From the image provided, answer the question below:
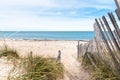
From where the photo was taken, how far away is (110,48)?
5.35 metres

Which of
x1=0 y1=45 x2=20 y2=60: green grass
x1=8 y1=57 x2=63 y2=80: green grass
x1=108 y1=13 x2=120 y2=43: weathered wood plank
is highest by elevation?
x1=108 y1=13 x2=120 y2=43: weathered wood plank

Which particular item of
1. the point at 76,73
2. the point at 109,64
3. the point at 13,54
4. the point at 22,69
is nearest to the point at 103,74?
the point at 109,64

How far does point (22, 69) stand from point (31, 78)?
43cm

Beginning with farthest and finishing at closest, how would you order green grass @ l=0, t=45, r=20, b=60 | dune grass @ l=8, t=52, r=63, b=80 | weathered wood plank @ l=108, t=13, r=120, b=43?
1. green grass @ l=0, t=45, r=20, b=60
2. dune grass @ l=8, t=52, r=63, b=80
3. weathered wood plank @ l=108, t=13, r=120, b=43

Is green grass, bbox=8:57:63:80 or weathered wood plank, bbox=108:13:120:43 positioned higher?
weathered wood plank, bbox=108:13:120:43

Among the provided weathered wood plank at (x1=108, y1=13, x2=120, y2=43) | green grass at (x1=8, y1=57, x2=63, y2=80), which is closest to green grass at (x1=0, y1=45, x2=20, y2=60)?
green grass at (x1=8, y1=57, x2=63, y2=80)

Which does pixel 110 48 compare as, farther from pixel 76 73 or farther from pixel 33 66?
pixel 76 73

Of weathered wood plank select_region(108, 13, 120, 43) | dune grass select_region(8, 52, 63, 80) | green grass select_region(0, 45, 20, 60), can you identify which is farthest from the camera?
green grass select_region(0, 45, 20, 60)

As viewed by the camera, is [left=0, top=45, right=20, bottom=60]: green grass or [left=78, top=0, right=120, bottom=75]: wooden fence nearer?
[left=78, top=0, right=120, bottom=75]: wooden fence

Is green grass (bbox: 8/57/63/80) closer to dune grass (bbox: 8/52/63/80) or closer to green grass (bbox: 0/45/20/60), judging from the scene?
dune grass (bbox: 8/52/63/80)

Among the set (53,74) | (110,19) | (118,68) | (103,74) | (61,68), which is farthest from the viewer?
(61,68)

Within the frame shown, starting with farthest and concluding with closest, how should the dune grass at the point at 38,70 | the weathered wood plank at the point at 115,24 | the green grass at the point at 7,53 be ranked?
the green grass at the point at 7,53, the dune grass at the point at 38,70, the weathered wood plank at the point at 115,24

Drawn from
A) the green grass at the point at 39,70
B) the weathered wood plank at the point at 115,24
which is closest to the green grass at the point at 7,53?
the green grass at the point at 39,70

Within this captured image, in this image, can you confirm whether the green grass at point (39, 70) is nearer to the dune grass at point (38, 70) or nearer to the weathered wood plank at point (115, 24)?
the dune grass at point (38, 70)
